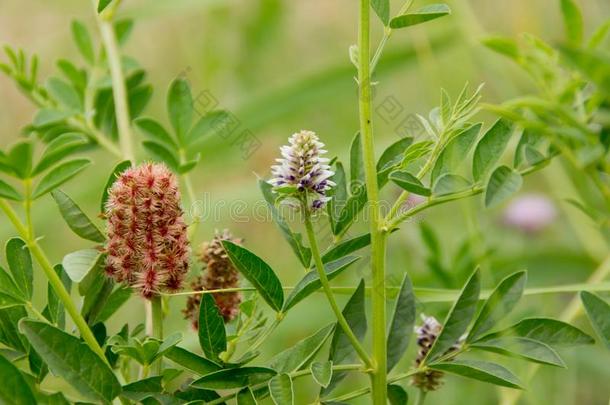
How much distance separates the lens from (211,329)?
0.73 m

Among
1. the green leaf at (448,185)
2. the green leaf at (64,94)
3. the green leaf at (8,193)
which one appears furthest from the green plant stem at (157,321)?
the green leaf at (64,94)

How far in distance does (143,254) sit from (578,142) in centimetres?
36

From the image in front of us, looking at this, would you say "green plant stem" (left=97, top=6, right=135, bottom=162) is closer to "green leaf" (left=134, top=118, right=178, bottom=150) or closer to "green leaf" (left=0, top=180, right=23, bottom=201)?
"green leaf" (left=134, top=118, right=178, bottom=150)

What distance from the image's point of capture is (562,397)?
6.26 feet

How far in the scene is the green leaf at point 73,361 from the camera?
667 mm

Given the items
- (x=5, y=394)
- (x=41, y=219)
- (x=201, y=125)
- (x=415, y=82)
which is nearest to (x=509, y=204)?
(x=415, y=82)

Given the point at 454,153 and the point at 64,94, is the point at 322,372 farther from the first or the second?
the point at 64,94

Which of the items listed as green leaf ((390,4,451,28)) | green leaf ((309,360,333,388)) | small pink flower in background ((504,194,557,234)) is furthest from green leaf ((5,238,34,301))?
small pink flower in background ((504,194,557,234))

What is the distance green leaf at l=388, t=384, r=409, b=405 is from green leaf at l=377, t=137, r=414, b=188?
17 centimetres

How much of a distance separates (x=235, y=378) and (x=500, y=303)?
24cm

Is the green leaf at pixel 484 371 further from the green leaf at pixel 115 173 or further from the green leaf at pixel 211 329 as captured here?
the green leaf at pixel 115 173

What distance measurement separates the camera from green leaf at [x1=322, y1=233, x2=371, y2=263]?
2.56ft

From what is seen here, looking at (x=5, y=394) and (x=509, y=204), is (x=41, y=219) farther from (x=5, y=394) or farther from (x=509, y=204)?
(x=5, y=394)

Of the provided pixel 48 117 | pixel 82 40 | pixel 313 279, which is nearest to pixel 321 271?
pixel 313 279
